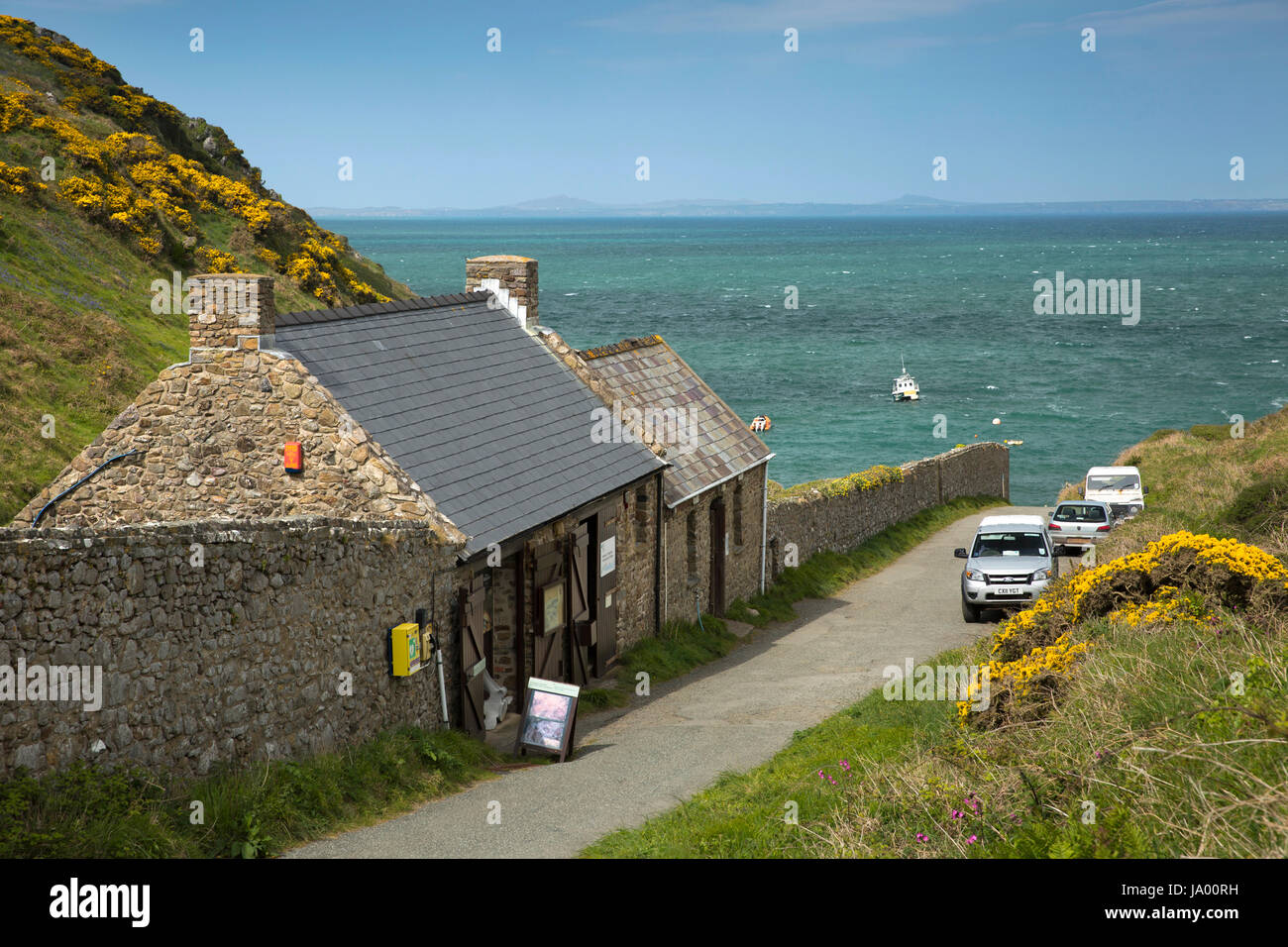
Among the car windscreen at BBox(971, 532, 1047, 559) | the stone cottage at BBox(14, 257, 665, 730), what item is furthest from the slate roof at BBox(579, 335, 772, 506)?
the car windscreen at BBox(971, 532, 1047, 559)

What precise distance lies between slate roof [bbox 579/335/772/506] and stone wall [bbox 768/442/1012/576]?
9.66 feet

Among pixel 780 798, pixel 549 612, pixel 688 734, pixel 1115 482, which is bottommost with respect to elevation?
pixel 688 734

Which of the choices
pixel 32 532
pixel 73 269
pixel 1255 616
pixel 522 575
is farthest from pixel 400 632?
pixel 73 269

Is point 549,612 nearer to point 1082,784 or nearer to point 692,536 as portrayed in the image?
point 692,536

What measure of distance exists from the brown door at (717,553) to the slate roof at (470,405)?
3743 mm

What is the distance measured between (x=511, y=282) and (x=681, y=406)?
495 cm

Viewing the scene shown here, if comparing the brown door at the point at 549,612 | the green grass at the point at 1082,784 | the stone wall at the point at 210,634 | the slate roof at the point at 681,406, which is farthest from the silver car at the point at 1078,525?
the stone wall at the point at 210,634

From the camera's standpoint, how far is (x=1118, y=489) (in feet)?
109

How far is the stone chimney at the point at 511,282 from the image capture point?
21.8m

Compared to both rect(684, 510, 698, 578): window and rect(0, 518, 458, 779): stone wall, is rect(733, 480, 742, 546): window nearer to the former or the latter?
rect(684, 510, 698, 578): window

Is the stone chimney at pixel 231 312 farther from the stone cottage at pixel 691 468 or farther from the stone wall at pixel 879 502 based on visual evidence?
the stone wall at pixel 879 502

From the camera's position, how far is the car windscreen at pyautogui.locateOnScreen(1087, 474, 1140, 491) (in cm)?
3344

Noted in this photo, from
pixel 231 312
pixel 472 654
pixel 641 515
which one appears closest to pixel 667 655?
pixel 641 515
